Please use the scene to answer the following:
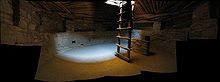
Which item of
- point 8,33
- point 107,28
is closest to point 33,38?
point 8,33

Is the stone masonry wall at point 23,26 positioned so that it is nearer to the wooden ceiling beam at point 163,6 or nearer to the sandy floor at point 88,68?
the sandy floor at point 88,68

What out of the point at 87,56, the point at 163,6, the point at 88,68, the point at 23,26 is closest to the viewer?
the point at 163,6

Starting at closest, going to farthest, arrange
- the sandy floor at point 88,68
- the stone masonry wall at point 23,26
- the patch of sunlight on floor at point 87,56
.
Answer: the stone masonry wall at point 23,26 → the sandy floor at point 88,68 → the patch of sunlight on floor at point 87,56

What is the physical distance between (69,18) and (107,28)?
2.19 metres

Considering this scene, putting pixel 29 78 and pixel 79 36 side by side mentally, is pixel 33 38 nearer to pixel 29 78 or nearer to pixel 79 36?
pixel 29 78

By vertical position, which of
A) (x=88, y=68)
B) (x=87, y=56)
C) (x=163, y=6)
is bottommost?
(x=88, y=68)

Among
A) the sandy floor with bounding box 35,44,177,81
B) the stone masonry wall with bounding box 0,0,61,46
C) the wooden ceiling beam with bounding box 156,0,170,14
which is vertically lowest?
the sandy floor with bounding box 35,44,177,81

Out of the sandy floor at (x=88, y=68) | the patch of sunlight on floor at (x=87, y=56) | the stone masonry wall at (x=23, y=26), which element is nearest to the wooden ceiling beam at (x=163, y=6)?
the sandy floor at (x=88, y=68)

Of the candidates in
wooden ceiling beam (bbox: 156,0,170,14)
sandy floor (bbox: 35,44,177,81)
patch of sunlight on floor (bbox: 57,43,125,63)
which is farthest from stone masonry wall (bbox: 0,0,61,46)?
wooden ceiling beam (bbox: 156,0,170,14)

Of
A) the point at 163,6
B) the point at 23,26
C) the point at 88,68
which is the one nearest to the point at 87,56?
the point at 88,68

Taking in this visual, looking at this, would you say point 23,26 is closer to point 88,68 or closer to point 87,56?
point 88,68

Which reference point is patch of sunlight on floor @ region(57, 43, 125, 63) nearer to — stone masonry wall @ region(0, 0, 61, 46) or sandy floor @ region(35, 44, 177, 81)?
sandy floor @ region(35, 44, 177, 81)

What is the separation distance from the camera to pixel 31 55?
6.31ft

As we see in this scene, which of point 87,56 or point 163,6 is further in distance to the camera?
point 87,56
